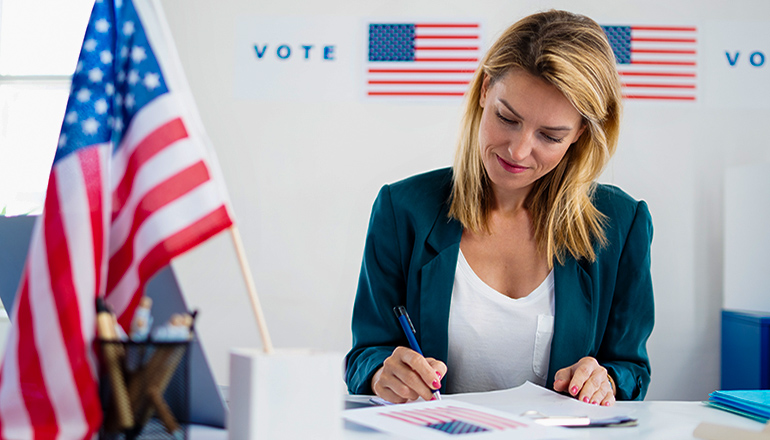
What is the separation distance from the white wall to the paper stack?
6.99ft

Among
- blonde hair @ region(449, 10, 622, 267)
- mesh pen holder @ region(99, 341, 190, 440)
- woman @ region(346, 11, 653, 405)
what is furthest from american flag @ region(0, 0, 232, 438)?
blonde hair @ region(449, 10, 622, 267)

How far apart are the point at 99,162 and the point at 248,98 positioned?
2641 mm

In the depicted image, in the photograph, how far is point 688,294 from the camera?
2992 millimetres

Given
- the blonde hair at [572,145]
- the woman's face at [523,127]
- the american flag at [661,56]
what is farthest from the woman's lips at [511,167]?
the american flag at [661,56]

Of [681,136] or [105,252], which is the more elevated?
[681,136]

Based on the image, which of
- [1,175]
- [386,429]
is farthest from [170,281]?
[1,175]

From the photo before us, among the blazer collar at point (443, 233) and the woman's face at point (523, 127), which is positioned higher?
the woman's face at point (523, 127)

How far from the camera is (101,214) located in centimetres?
58

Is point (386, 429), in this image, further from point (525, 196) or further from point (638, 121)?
point (638, 121)

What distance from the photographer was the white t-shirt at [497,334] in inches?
51.9

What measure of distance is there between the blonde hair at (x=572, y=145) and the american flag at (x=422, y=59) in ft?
5.56

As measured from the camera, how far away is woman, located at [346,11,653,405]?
3.94 ft

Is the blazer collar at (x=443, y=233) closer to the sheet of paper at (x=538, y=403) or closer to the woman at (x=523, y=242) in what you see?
the woman at (x=523, y=242)

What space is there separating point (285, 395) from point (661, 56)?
9.94 feet
